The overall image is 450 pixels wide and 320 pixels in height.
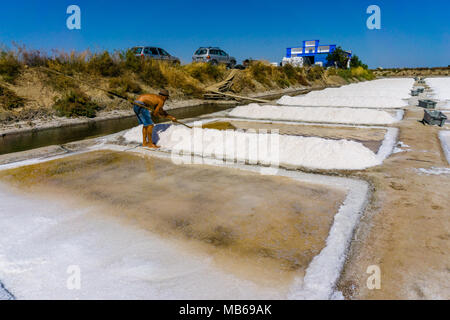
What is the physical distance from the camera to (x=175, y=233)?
254cm

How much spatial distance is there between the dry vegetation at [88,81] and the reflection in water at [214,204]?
652 centimetres

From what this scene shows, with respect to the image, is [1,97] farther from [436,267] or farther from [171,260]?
[436,267]

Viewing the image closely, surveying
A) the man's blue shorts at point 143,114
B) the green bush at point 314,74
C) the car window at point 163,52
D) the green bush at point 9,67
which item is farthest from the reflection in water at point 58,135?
the green bush at point 314,74

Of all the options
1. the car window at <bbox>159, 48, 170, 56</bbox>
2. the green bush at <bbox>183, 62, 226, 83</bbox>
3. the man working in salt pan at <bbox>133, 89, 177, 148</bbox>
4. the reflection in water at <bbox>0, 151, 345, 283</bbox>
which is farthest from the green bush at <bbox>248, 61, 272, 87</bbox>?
the reflection in water at <bbox>0, 151, 345, 283</bbox>

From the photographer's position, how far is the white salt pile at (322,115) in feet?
26.1

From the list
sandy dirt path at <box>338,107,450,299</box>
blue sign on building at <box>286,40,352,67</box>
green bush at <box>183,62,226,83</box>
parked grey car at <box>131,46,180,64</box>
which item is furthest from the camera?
blue sign on building at <box>286,40,352,67</box>

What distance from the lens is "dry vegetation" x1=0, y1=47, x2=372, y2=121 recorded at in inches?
392

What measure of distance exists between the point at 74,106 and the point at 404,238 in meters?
10.6

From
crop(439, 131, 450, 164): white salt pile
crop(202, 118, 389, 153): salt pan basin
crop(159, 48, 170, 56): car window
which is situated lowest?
crop(439, 131, 450, 164): white salt pile

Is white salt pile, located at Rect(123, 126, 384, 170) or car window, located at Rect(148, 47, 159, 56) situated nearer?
white salt pile, located at Rect(123, 126, 384, 170)

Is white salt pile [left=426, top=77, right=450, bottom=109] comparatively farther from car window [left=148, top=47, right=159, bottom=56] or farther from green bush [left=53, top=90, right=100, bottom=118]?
car window [left=148, top=47, right=159, bottom=56]

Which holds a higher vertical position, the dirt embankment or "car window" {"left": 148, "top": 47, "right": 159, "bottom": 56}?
"car window" {"left": 148, "top": 47, "right": 159, "bottom": 56}

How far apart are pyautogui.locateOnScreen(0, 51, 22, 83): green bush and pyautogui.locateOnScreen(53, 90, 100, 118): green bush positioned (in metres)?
1.91
